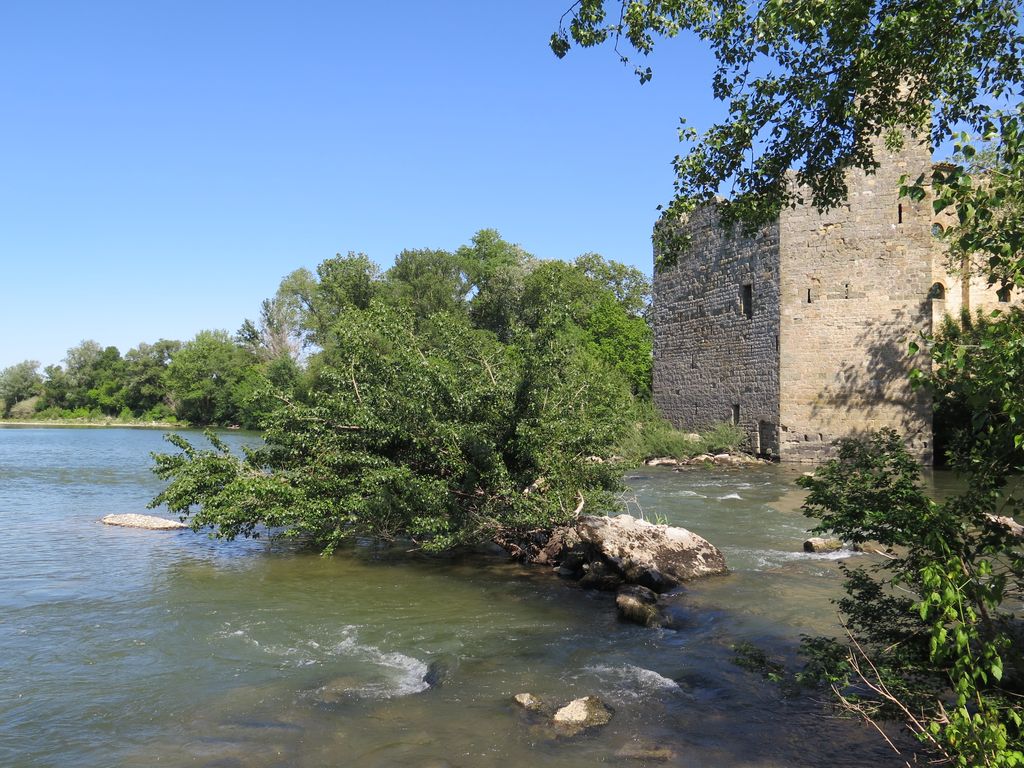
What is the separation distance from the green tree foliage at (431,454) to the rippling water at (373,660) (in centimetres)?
83

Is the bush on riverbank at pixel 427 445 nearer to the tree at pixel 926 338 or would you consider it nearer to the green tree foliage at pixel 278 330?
the tree at pixel 926 338

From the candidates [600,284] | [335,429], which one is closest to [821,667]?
[335,429]

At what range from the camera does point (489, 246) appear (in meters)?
53.3

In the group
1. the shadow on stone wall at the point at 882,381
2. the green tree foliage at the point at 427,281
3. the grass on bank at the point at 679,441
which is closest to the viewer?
the shadow on stone wall at the point at 882,381

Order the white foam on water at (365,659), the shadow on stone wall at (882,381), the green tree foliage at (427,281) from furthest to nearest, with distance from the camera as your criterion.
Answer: the green tree foliage at (427,281) → the shadow on stone wall at (882,381) → the white foam on water at (365,659)

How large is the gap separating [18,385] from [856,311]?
81306 millimetres

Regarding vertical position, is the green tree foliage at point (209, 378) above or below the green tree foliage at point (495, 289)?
below

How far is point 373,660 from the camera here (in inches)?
277

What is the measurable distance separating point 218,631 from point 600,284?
141ft

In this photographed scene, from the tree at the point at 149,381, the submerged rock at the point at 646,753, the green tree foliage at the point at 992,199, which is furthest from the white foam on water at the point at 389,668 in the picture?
the tree at the point at 149,381

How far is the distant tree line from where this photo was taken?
130 ft

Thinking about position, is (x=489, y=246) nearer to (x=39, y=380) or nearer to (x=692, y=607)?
(x=692, y=607)

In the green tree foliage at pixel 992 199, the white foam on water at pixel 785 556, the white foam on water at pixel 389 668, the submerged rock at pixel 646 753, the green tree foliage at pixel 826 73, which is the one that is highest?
the green tree foliage at pixel 826 73

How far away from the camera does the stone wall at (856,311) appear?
21.0 meters
